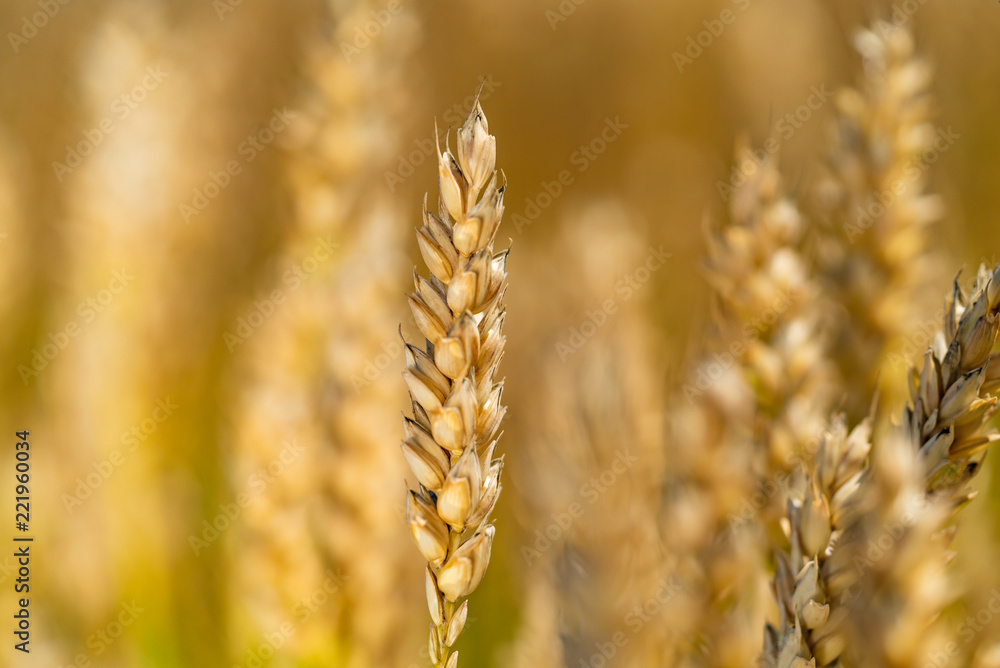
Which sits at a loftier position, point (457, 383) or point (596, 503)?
point (457, 383)

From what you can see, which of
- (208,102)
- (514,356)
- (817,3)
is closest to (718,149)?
(817,3)

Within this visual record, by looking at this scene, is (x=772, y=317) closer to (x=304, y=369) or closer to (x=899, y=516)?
(x=899, y=516)

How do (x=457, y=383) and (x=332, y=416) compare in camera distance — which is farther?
(x=332, y=416)

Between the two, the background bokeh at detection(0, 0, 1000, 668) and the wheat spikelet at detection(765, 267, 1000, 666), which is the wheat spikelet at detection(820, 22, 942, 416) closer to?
the background bokeh at detection(0, 0, 1000, 668)

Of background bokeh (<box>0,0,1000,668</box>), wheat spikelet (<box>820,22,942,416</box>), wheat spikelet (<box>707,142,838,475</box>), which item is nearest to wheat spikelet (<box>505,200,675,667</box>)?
background bokeh (<box>0,0,1000,668</box>)

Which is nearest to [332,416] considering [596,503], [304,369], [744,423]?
[304,369]

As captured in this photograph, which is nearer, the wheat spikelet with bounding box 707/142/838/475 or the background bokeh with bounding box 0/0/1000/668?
the wheat spikelet with bounding box 707/142/838/475
